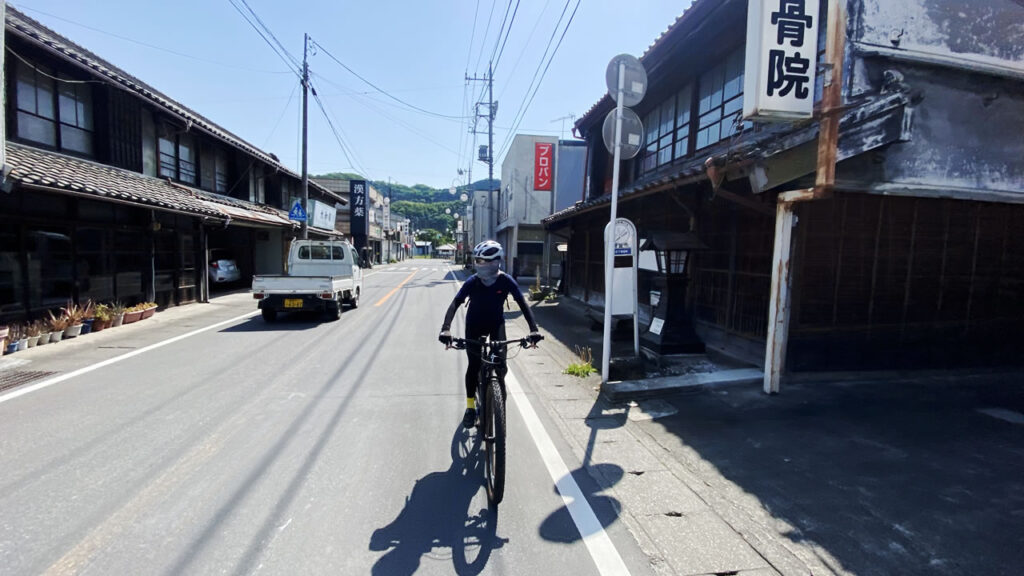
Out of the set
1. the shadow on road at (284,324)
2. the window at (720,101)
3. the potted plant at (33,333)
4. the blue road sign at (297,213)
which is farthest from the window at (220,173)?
the window at (720,101)

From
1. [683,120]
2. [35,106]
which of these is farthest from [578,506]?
[35,106]

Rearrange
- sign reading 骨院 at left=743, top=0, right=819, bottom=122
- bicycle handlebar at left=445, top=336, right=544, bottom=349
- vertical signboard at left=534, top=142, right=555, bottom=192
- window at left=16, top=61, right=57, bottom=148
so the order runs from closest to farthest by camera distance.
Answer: bicycle handlebar at left=445, top=336, right=544, bottom=349
sign reading 骨院 at left=743, top=0, right=819, bottom=122
window at left=16, top=61, right=57, bottom=148
vertical signboard at left=534, top=142, right=555, bottom=192

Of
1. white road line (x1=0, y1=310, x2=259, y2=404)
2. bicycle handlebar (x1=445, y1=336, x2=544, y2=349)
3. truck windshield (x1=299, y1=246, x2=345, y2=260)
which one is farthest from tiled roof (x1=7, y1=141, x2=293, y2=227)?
bicycle handlebar (x1=445, y1=336, x2=544, y2=349)

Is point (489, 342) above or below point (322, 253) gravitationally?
below

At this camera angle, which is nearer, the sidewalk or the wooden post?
the sidewalk

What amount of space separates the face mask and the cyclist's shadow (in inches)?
63.3

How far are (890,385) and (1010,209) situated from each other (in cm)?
333

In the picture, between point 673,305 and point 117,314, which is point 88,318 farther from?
point 673,305

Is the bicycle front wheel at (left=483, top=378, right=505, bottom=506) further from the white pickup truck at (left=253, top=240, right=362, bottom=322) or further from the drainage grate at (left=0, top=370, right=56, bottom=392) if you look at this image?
the white pickup truck at (left=253, top=240, right=362, bottom=322)

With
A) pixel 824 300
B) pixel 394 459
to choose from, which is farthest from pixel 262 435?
pixel 824 300

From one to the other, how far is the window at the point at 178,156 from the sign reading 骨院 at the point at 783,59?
16749mm

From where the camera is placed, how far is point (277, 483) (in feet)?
11.7

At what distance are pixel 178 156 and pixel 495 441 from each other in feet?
58.0

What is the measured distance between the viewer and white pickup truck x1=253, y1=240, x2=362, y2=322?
10789 mm
